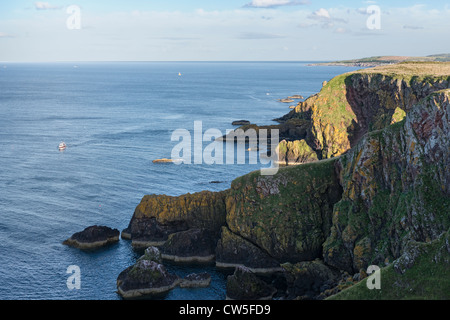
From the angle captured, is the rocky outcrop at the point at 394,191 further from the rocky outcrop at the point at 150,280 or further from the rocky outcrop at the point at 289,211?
the rocky outcrop at the point at 150,280

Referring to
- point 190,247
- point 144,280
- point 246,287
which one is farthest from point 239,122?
point 246,287

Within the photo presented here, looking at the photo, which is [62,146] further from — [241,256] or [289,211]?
[289,211]

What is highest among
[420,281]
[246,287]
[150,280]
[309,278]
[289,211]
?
[420,281]

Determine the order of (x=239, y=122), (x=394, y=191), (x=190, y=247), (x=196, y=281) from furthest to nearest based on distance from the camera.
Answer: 1. (x=239, y=122)
2. (x=190, y=247)
3. (x=196, y=281)
4. (x=394, y=191)

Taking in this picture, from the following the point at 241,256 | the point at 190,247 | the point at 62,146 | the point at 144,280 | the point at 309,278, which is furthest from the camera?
the point at 62,146

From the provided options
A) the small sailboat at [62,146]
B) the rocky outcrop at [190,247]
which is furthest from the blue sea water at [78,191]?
the rocky outcrop at [190,247]

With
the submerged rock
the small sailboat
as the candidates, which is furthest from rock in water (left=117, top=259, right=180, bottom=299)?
the small sailboat

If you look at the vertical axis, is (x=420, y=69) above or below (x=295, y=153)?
above
